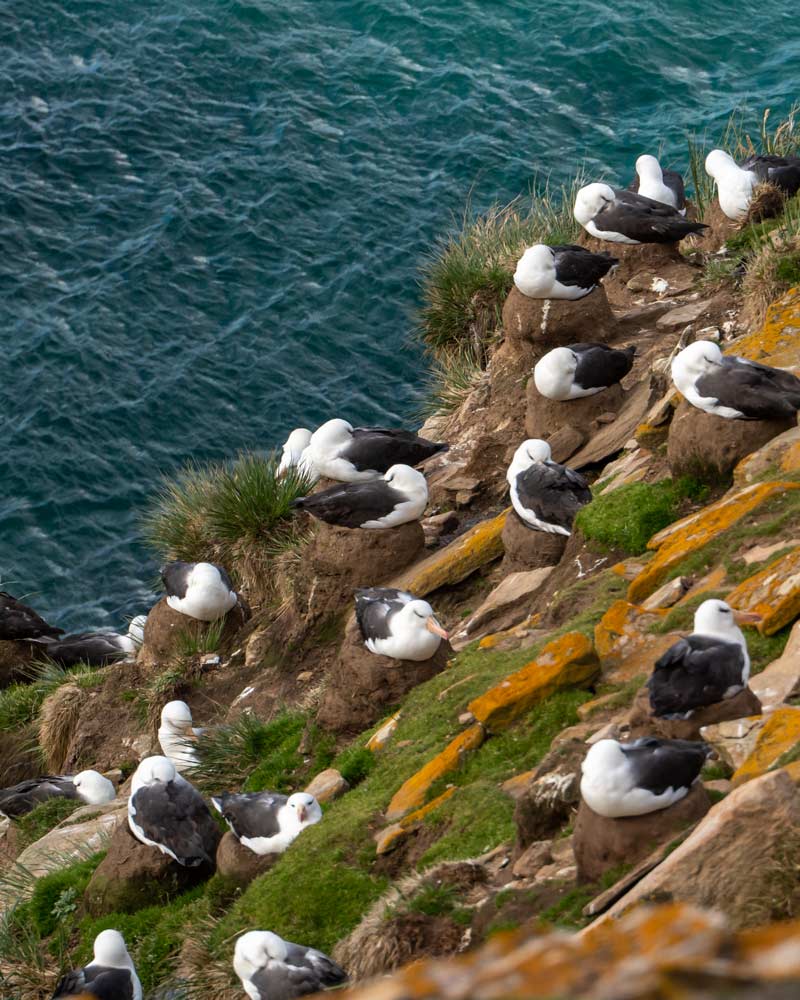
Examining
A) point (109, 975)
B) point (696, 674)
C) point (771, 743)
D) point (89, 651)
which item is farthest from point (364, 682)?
point (89, 651)

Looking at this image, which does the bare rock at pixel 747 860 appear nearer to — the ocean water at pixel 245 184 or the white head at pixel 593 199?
the white head at pixel 593 199

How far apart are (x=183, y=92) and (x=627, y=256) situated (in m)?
16.6

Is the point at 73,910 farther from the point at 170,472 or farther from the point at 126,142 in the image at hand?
the point at 126,142

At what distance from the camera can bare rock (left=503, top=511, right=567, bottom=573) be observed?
1136 centimetres

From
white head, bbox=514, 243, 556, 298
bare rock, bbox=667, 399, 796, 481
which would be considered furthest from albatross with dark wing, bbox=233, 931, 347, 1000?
white head, bbox=514, 243, 556, 298

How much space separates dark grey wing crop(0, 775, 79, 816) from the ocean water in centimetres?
752

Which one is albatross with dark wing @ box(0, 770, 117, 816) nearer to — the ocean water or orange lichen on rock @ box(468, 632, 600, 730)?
orange lichen on rock @ box(468, 632, 600, 730)

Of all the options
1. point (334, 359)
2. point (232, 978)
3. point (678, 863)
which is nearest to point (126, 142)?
point (334, 359)

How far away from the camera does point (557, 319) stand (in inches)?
580

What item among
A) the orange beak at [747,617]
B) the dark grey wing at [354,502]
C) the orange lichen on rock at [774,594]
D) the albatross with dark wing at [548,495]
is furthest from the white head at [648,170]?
the orange beak at [747,617]

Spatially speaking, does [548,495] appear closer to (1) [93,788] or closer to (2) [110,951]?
(2) [110,951]

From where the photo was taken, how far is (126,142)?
29016 mm

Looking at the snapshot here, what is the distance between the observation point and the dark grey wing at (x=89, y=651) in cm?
1786

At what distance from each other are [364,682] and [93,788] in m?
4.17
